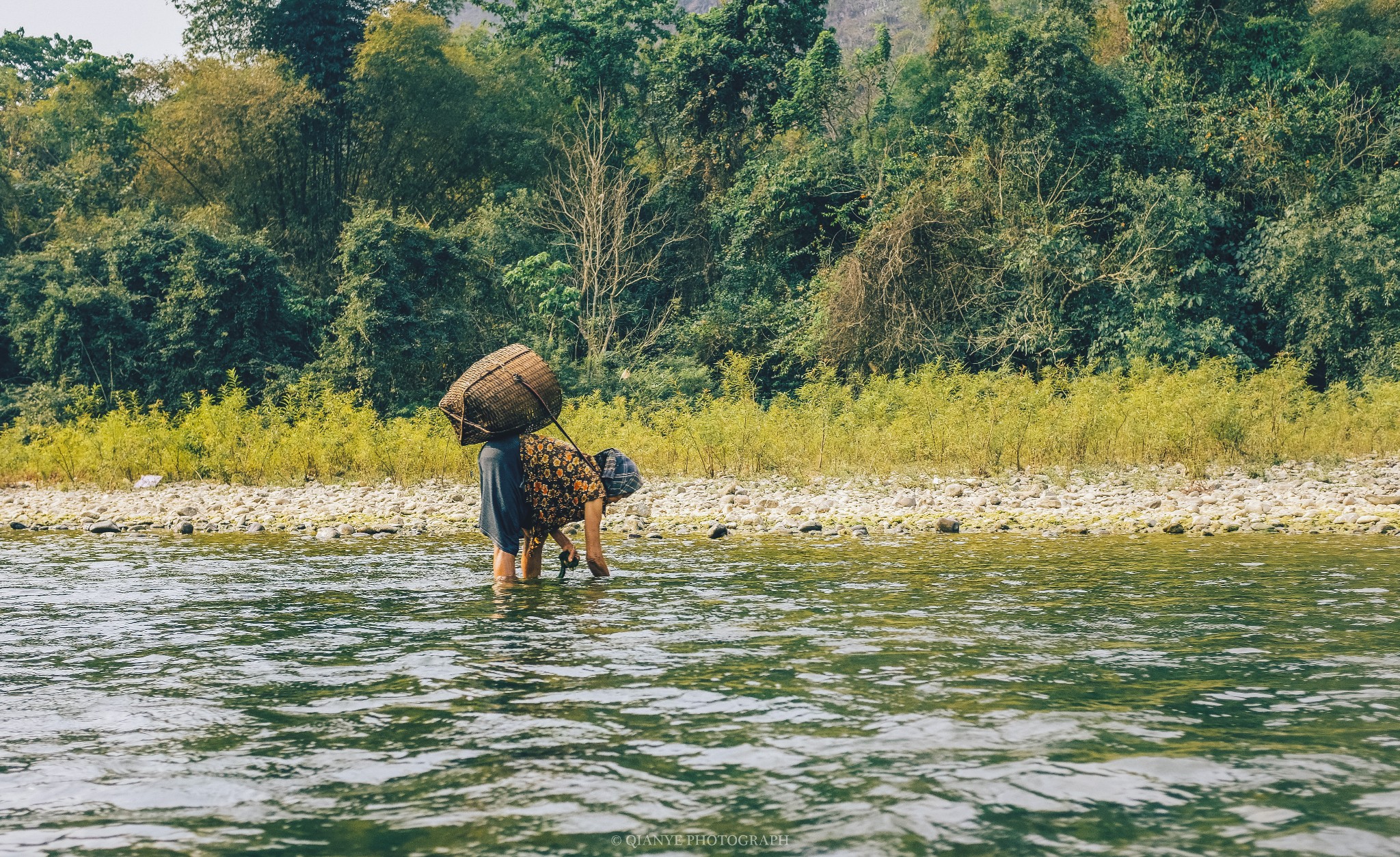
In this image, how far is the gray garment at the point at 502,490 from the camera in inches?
292

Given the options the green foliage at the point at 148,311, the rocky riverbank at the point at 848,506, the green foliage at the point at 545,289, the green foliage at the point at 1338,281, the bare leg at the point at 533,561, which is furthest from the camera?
the green foliage at the point at 545,289

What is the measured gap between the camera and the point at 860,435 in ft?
52.7

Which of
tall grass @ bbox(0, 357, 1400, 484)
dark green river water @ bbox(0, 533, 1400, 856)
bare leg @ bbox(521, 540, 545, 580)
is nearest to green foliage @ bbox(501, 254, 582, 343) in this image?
tall grass @ bbox(0, 357, 1400, 484)

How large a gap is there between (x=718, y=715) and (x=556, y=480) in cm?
324

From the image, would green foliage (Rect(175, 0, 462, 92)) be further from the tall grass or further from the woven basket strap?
the woven basket strap

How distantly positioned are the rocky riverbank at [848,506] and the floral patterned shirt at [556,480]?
348 cm

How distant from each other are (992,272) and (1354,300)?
681cm

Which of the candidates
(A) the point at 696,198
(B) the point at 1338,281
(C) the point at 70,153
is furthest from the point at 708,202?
(C) the point at 70,153

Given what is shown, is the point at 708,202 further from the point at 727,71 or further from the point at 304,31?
the point at 304,31

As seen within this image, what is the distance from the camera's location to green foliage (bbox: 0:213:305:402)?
23406 millimetres

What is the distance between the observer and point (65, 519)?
13.3m

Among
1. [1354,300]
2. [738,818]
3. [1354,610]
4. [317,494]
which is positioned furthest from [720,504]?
[1354,300]

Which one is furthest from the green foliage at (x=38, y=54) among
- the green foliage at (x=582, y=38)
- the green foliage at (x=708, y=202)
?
the green foliage at (x=582, y=38)

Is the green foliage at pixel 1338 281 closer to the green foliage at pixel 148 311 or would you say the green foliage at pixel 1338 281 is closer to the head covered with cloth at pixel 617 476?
the head covered with cloth at pixel 617 476
